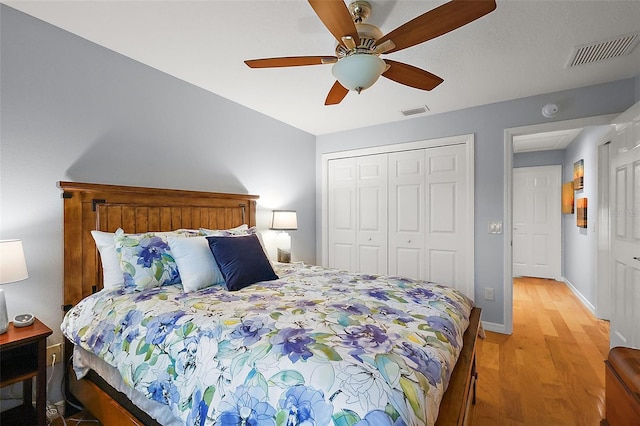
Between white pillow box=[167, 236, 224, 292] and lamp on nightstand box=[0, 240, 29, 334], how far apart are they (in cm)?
72

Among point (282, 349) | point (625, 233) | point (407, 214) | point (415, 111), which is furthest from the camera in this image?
point (407, 214)

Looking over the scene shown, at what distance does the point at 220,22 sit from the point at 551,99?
312 centimetres

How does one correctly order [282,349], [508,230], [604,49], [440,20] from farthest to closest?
[508,230]
[604,49]
[440,20]
[282,349]

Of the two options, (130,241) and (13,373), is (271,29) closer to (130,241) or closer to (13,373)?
(130,241)

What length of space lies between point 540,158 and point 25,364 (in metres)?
7.43

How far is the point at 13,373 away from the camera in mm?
1545

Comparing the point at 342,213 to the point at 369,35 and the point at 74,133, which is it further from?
the point at 74,133

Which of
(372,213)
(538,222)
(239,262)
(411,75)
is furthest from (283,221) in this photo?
(538,222)

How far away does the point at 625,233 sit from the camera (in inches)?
96.0

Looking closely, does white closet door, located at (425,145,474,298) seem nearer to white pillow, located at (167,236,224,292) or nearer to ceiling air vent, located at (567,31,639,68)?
ceiling air vent, located at (567,31,639,68)

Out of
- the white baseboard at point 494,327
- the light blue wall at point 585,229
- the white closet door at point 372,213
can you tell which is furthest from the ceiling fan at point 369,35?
the white baseboard at point 494,327

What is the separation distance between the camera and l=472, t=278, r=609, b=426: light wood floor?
1.95m

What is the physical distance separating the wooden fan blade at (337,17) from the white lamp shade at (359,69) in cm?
9

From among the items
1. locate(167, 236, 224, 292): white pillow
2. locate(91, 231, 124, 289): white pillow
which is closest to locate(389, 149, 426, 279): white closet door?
locate(167, 236, 224, 292): white pillow
